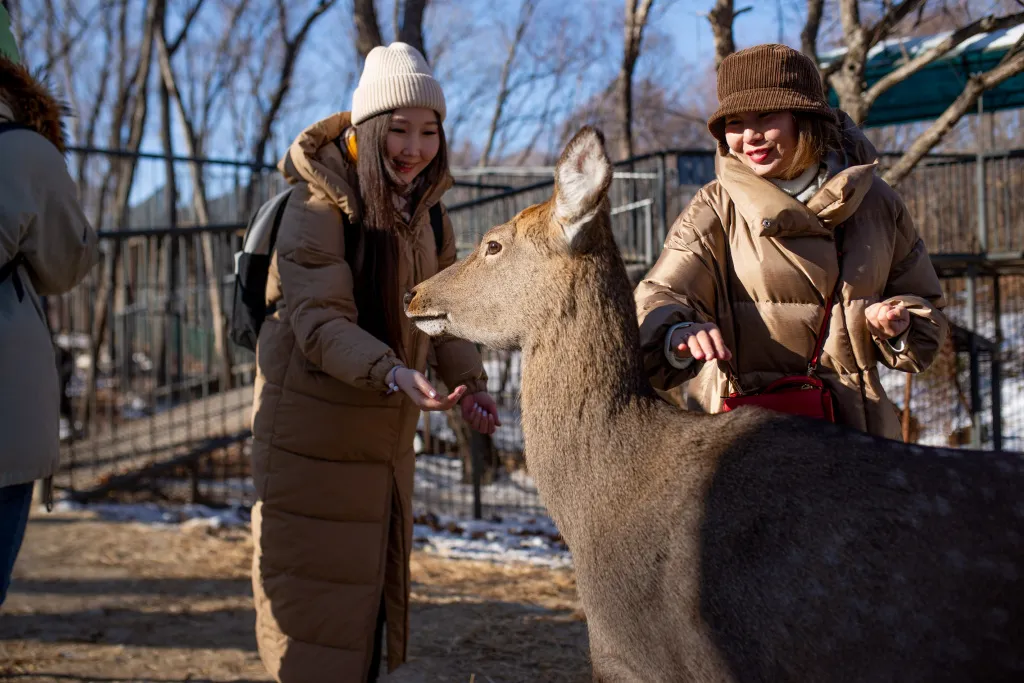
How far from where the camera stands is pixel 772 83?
3.02 meters

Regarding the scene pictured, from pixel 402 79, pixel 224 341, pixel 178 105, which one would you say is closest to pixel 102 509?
pixel 224 341

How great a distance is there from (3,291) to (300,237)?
109cm

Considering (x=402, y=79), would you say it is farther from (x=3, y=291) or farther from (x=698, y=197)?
(x=3, y=291)

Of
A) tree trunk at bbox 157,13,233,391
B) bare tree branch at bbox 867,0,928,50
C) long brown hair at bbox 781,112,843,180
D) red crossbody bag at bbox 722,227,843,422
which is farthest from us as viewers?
tree trunk at bbox 157,13,233,391

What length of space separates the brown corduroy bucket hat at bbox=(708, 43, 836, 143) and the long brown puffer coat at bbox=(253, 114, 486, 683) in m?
1.42

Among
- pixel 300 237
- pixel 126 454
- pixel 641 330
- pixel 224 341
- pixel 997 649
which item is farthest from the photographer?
pixel 224 341

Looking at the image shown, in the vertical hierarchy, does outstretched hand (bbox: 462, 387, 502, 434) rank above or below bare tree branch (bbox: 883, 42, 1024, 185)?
below

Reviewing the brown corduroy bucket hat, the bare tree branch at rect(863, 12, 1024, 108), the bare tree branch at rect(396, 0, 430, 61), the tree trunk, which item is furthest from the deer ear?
the tree trunk

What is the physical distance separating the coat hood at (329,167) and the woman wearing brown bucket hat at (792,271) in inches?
51.7

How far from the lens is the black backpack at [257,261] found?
158 inches

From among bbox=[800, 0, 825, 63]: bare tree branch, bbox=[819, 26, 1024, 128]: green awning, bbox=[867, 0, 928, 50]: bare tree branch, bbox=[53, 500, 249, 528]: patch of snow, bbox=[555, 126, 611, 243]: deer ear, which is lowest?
bbox=[53, 500, 249, 528]: patch of snow

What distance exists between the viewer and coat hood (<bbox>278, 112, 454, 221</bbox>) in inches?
145

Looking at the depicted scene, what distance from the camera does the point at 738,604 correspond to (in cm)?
236

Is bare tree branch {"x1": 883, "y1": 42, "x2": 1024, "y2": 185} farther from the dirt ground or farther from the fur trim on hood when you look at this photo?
the fur trim on hood
